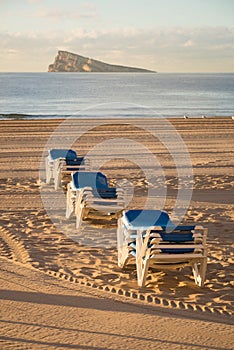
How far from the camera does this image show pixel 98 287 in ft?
22.2

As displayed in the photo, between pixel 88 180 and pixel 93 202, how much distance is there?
4.69 ft

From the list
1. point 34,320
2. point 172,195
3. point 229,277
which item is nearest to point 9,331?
point 34,320

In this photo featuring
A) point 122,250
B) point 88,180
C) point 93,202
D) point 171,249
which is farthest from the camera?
point 88,180

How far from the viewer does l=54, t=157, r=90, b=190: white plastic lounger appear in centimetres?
1234

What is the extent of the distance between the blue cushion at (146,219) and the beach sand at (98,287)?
1.75 ft

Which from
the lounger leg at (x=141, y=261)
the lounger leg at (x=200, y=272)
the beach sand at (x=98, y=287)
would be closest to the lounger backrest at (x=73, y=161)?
the beach sand at (x=98, y=287)

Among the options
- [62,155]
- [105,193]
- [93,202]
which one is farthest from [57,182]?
[93,202]

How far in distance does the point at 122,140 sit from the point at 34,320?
16995mm

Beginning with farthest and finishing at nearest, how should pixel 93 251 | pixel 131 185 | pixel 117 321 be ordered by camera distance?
pixel 131 185 → pixel 93 251 → pixel 117 321

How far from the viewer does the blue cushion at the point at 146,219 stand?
802 cm

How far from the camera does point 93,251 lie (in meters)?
8.23

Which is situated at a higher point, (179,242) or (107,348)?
(179,242)

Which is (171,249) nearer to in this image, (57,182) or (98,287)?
(98,287)

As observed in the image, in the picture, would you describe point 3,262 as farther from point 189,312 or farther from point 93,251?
point 189,312
